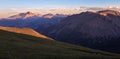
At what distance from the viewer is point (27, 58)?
47.2 m

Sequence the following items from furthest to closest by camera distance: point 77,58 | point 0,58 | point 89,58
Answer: point 89,58
point 77,58
point 0,58

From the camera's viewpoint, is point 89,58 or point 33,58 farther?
point 89,58

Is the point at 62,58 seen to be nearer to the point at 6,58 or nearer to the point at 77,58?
the point at 77,58

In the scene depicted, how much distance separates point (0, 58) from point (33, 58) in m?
6.26

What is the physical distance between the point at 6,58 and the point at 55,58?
408 inches

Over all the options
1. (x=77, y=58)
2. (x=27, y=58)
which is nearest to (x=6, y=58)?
(x=27, y=58)

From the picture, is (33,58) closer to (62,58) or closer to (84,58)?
(62,58)

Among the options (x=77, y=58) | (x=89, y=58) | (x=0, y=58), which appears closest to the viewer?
(x=0, y=58)

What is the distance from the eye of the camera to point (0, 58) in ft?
149

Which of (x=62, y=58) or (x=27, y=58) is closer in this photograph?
(x=27, y=58)

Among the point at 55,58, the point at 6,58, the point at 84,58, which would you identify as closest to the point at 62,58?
the point at 55,58

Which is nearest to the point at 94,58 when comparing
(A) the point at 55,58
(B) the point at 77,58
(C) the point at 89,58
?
(C) the point at 89,58

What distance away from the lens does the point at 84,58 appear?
51.8 m

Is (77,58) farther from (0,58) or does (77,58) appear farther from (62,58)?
(0,58)
